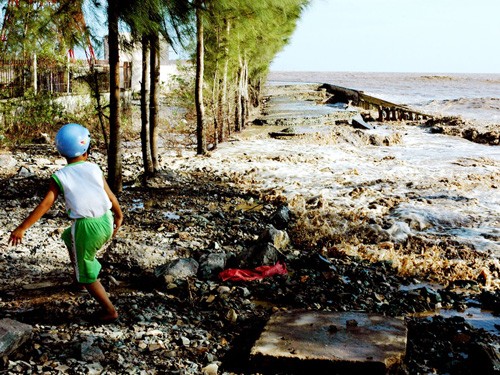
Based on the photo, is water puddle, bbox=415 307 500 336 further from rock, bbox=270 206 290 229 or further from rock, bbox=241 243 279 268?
rock, bbox=270 206 290 229

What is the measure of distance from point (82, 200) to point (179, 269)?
5.82ft

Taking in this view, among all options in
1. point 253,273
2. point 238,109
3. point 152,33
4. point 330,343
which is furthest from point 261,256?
point 238,109

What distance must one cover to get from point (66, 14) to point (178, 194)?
3.54m

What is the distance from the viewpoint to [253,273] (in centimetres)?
589

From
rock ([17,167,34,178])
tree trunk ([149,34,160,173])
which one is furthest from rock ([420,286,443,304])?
rock ([17,167,34,178])

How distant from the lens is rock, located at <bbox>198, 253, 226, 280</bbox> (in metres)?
5.77

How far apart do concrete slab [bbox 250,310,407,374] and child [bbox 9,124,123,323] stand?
4.52ft

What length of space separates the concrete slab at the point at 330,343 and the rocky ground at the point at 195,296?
163 mm

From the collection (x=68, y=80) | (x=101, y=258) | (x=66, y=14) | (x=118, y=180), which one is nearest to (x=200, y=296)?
(x=101, y=258)

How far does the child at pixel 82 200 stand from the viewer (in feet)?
13.2

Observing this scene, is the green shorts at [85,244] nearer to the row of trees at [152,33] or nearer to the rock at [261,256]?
the rock at [261,256]

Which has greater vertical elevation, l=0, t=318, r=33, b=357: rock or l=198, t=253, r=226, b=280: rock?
l=0, t=318, r=33, b=357: rock

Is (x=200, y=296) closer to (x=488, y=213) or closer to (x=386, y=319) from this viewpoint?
(x=386, y=319)

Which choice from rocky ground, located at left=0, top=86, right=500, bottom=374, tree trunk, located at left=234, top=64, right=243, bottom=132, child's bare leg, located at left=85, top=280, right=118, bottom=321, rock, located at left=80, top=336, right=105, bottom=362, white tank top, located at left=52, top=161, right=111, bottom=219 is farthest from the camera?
tree trunk, located at left=234, top=64, right=243, bottom=132
